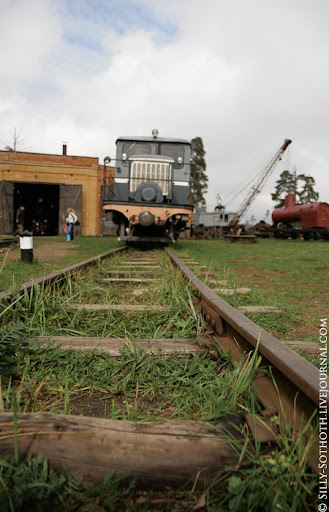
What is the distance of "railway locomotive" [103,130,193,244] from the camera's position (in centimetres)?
704

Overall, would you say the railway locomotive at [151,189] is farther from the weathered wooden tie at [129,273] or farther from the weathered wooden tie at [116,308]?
the weathered wooden tie at [116,308]

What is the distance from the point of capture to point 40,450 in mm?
895

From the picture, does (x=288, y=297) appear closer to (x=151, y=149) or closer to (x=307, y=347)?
(x=307, y=347)

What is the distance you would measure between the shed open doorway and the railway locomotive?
13.7 metres

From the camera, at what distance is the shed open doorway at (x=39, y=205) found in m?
20.6

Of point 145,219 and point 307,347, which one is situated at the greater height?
point 145,219

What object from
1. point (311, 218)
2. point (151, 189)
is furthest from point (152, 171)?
point (311, 218)

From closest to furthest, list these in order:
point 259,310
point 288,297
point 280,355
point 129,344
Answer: point 280,355
point 129,344
point 259,310
point 288,297

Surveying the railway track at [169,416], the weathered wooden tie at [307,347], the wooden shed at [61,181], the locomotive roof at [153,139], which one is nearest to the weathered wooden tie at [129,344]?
the railway track at [169,416]

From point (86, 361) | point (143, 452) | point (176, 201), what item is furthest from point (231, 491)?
point (176, 201)

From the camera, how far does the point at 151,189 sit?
7.38m

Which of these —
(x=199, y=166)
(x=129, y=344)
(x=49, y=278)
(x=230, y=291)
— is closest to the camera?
(x=129, y=344)

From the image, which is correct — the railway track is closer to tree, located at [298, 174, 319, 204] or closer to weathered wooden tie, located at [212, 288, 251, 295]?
weathered wooden tie, located at [212, 288, 251, 295]

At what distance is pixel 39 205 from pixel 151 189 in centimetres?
1860
